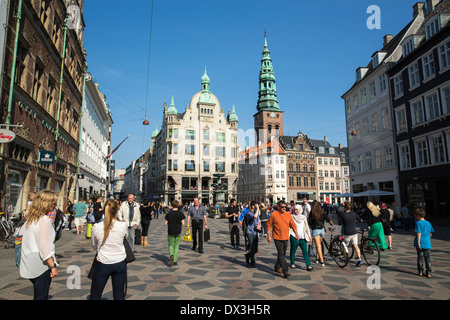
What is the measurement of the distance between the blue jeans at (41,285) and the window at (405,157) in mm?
29368

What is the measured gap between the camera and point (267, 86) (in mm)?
90000

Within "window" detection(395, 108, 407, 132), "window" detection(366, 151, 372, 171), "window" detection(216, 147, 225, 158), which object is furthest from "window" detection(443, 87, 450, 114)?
"window" detection(216, 147, 225, 158)

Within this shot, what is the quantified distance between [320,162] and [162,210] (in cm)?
4324

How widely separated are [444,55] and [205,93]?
50268 mm

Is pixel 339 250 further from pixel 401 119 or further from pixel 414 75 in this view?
pixel 401 119

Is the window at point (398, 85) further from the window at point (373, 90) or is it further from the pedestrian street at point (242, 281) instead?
the pedestrian street at point (242, 281)

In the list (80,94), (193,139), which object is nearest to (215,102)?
(193,139)

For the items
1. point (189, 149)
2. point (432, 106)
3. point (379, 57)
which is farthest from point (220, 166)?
point (432, 106)

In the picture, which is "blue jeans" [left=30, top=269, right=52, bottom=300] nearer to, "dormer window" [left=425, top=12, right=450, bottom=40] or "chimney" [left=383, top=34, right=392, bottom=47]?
"dormer window" [left=425, top=12, right=450, bottom=40]

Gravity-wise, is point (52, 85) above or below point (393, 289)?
above

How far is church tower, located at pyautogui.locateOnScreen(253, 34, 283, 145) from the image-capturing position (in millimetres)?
86463

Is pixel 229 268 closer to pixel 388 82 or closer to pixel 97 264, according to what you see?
pixel 97 264

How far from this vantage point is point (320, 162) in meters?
75.8

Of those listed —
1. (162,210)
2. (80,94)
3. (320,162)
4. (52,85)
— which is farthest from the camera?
(320,162)
